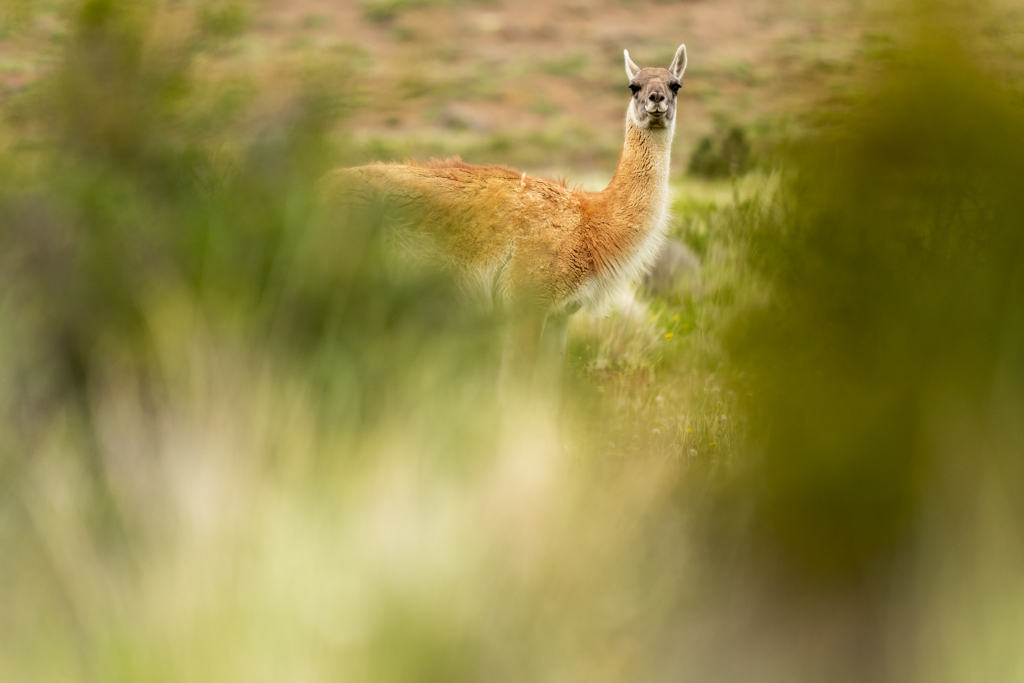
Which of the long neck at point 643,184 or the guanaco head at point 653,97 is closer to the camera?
the guanaco head at point 653,97

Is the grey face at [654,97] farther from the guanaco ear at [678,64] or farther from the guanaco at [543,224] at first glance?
the guanaco ear at [678,64]

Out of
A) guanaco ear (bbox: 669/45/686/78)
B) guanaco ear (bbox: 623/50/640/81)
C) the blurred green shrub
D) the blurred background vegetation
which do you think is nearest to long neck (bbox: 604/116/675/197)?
guanaco ear (bbox: 623/50/640/81)

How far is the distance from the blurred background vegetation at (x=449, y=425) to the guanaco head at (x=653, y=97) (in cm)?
173

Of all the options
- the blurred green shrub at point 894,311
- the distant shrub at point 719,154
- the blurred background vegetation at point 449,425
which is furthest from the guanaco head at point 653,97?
the distant shrub at point 719,154

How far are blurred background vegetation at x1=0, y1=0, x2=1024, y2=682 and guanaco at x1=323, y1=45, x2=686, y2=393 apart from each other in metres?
0.63

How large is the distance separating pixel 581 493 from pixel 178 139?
10.6ft

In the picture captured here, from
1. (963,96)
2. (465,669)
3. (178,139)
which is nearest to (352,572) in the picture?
(465,669)

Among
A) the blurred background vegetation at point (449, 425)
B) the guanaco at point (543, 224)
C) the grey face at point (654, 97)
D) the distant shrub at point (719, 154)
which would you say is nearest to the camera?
the blurred background vegetation at point (449, 425)

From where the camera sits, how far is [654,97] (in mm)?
5941

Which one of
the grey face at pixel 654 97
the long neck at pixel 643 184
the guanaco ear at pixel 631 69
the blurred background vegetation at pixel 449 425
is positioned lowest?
the blurred background vegetation at pixel 449 425

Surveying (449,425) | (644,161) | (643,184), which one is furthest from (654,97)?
(449,425)

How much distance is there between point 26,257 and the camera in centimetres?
414

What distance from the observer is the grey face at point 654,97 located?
595cm

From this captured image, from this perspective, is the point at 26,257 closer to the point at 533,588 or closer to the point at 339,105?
the point at 339,105
